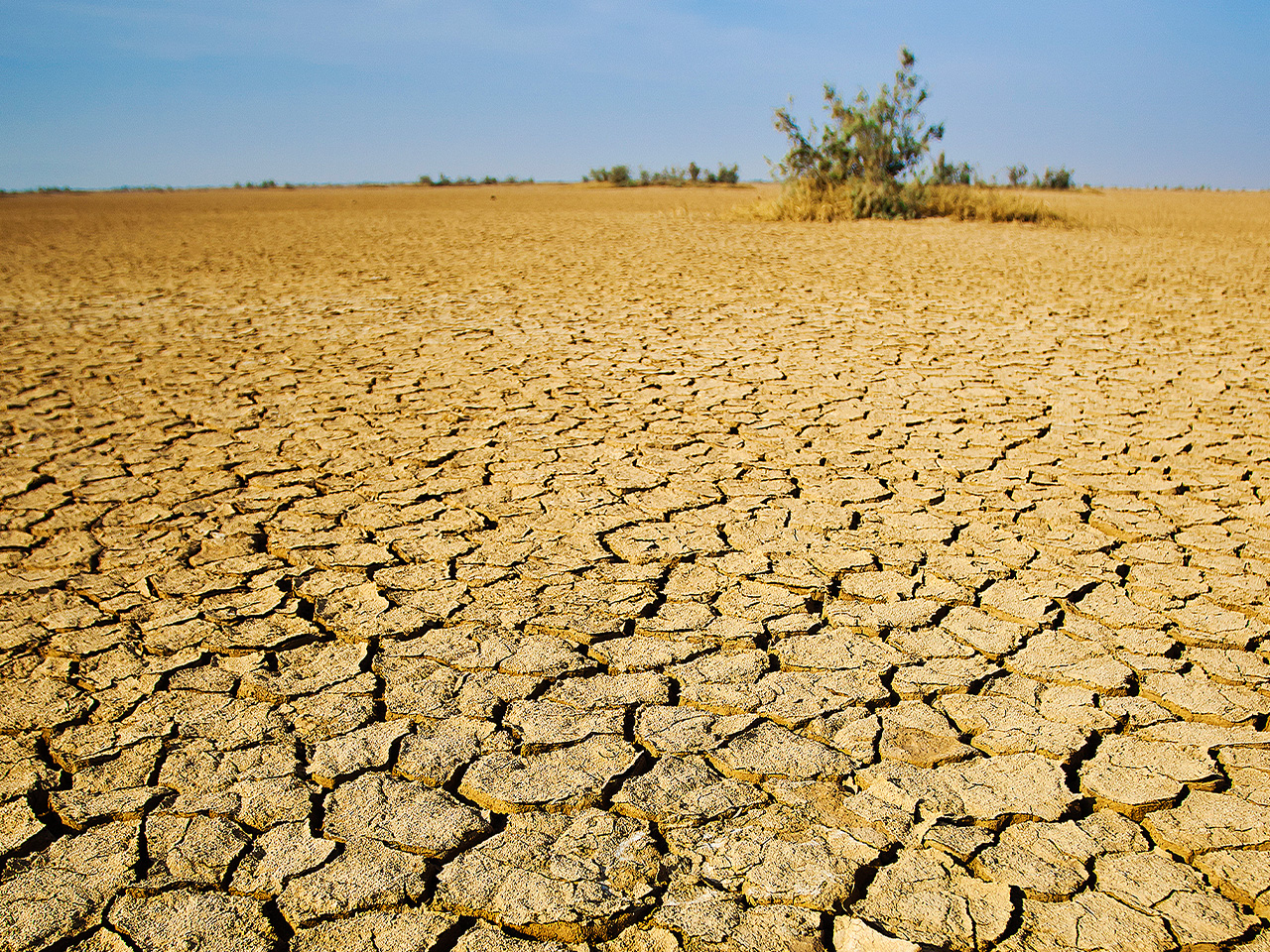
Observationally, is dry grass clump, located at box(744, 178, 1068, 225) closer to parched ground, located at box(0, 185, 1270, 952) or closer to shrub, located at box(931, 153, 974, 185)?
shrub, located at box(931, 153, 974, 185)

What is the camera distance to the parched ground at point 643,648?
1.51 m

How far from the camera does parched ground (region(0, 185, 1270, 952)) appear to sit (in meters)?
1.51

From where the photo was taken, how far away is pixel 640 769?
181cm

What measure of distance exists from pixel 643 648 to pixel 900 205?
12.3 metres

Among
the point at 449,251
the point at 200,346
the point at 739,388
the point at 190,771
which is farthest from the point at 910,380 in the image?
the point at 449,251

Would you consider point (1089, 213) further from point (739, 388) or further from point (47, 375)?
point (47, 375)

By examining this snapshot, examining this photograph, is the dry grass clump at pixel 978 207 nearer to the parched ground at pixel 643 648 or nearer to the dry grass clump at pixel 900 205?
the dry grass clump at pixel 900 205

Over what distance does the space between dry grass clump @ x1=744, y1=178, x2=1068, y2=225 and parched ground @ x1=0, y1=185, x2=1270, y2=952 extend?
8.29 m

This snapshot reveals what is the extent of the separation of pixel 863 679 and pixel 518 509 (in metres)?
1.39

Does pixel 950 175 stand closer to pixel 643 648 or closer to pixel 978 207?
pixel 978 207

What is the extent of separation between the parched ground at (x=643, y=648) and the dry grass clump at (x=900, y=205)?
27.2 ft

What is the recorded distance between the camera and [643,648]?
2.25 metres

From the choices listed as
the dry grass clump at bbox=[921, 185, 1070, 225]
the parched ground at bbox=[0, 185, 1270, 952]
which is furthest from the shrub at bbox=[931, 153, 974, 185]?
the parched ground at bbox=[0, 185, 1270, 952]

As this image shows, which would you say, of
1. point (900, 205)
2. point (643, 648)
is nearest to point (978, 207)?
point (900, 205)
